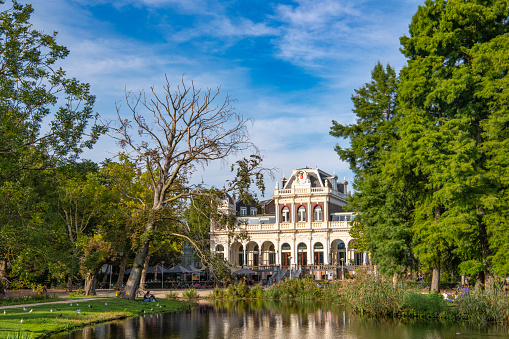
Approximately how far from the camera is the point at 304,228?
56.6 meters

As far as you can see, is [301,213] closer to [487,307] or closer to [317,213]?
[317,213]

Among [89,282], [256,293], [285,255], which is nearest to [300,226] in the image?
[285,255]

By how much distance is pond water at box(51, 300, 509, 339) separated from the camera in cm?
1529

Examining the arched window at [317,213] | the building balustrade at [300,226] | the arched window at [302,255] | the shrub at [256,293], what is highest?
the arched window at [317,213]

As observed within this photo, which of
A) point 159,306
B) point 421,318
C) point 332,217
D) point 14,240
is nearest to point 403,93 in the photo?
point 421,318

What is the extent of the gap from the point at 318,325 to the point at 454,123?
36.1ft

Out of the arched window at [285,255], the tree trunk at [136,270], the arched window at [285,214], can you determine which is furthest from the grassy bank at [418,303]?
the arched window at [285,214]

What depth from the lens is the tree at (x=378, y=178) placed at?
25.5 m

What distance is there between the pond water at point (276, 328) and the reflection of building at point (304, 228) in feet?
108

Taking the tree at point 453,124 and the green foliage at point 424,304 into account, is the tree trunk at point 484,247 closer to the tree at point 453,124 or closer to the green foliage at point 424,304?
the tree at point 453,124

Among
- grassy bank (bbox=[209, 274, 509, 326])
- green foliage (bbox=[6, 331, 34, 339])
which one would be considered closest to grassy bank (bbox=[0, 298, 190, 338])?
green foliage (bbox=[6, 331, 34, 339])

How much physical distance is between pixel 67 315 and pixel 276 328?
7.94 metres

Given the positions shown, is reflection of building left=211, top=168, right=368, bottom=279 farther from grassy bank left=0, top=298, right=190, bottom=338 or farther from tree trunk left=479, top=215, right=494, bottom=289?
tree trunk left=479, top=215, right=494, bottom=289

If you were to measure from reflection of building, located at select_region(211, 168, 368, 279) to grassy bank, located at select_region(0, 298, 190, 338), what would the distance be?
30500 millimetres
